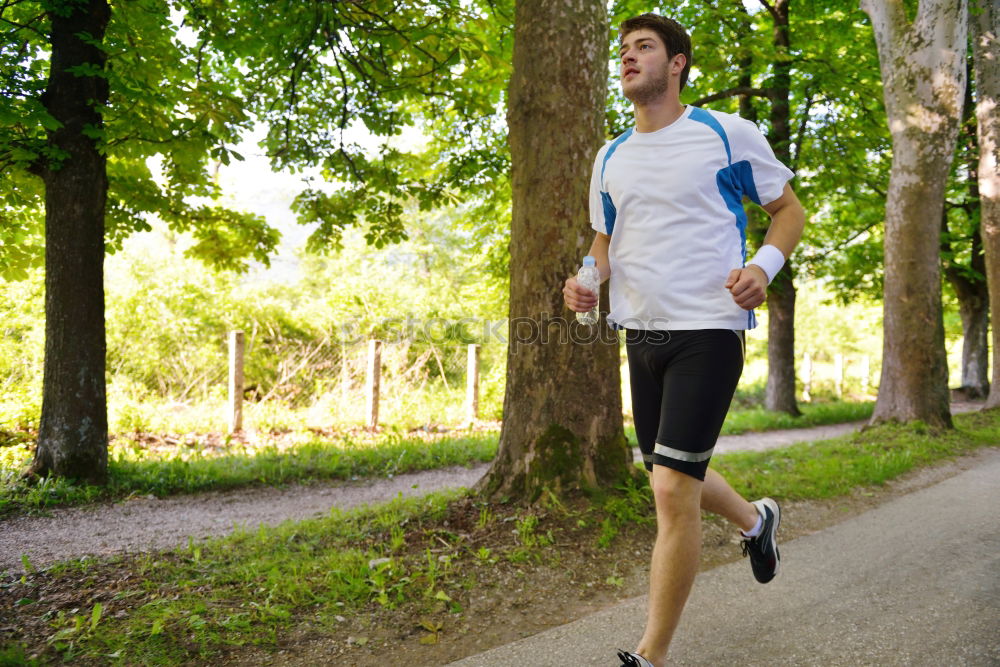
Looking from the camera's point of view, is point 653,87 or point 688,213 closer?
point 688,213

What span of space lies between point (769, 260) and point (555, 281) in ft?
6.49

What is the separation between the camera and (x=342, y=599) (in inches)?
128

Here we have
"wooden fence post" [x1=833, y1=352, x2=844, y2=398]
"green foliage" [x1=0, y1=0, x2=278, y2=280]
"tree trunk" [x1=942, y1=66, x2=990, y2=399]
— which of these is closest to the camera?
"green foliage" [x1=0, y1=0, x2=278, y2=280]

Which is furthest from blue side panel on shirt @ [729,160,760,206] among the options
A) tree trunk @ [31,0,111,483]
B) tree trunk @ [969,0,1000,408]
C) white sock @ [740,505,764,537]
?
tree trunk @ [969,0,1000,408]

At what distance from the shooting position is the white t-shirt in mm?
2369

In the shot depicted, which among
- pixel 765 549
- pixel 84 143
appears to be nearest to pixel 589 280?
pixel 765 549

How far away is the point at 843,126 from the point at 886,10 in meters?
4.92

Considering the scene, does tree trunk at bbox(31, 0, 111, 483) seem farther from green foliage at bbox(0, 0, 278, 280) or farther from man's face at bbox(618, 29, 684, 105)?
man's face at bbox(618, 29, 684, 105)

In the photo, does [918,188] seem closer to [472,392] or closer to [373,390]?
[472,392]

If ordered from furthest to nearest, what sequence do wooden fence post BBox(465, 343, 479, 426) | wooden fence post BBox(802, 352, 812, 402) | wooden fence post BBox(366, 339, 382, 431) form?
wooden fence post BBox(802, 352, 812, 402) < wooden fence post BBox(465, 343, 479, 426) < wooden fence post BBox(366, 339, 382, 431)

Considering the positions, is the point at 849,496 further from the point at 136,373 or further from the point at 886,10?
the point at 136,373

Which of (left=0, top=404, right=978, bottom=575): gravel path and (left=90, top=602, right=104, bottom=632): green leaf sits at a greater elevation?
(left=90, top=602, right=104, bottom=632): green leaf

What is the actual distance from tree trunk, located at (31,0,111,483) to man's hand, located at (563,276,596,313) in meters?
5.36

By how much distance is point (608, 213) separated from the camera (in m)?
2.74
